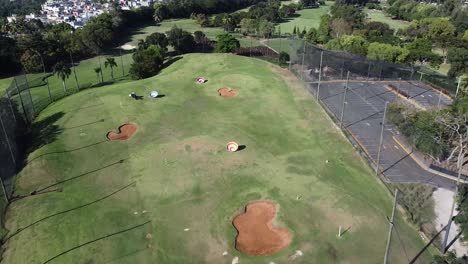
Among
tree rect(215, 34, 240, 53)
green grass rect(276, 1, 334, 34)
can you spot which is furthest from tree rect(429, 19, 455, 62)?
tree rect(215, 34, 240, 53)

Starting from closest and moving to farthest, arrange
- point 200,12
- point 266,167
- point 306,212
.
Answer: point 306,212 → point 266,167 → point 200,12

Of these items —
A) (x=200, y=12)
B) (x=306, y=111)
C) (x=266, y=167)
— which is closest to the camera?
(x=266, y=167)

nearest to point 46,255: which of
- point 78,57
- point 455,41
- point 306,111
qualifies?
point 306,111

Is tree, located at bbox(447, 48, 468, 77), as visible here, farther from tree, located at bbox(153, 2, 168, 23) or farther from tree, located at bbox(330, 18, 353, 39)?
tree, located at bbox(153, 2, 168, 23)

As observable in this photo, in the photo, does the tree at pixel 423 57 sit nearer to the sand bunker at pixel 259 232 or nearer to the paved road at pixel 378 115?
the paved road at pixel 378 115

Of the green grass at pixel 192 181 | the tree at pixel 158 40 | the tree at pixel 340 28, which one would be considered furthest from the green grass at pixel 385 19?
the green grass at pixel 192 181

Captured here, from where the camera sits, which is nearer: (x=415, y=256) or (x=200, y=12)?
(x=415, y=256)

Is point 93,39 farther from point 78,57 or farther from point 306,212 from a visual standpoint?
point 306,212

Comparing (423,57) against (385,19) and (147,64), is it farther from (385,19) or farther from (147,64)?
(385,19)
